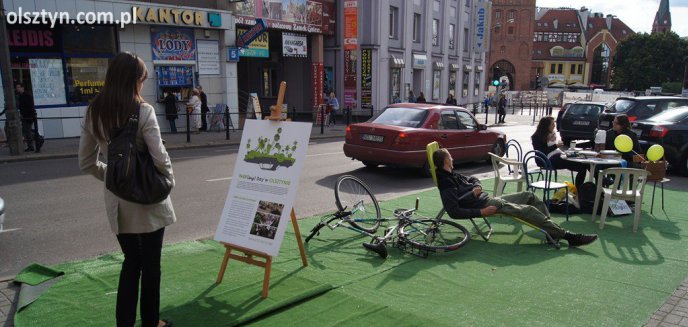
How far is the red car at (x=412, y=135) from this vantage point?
10633mm

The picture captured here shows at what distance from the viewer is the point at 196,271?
5.14 m

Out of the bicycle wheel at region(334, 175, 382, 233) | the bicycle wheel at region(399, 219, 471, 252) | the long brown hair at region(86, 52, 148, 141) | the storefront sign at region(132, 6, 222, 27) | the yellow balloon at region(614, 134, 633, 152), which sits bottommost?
the bicycle wheel at region(399, 219, 471, 252)

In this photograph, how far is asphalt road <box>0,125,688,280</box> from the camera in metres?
6.09

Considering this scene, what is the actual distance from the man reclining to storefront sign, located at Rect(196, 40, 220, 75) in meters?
16.6

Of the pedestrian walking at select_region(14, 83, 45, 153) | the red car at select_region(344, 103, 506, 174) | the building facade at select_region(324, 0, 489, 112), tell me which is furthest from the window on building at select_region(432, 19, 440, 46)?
the pedestrian walking at select_region(14, 83, 45, 153)

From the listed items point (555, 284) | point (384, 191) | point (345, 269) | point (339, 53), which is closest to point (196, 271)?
point (345, 269)

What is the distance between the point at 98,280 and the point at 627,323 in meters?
4.57

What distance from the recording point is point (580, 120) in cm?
1797

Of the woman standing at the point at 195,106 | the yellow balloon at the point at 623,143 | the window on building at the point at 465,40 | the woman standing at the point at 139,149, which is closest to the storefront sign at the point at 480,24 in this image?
the window on building at the point at 465,40

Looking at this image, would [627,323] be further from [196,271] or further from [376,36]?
[376,36]

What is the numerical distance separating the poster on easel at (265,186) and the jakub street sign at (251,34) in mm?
17264

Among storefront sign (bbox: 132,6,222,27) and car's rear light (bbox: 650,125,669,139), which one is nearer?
car's rear light (bbox: 650,125,669,139)

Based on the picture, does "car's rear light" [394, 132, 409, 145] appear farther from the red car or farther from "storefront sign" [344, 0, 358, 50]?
"storefront sign" [344, 0, 358, 50]

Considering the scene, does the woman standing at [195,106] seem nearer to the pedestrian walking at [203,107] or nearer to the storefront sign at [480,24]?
the pedestrian walking at [203,107]
